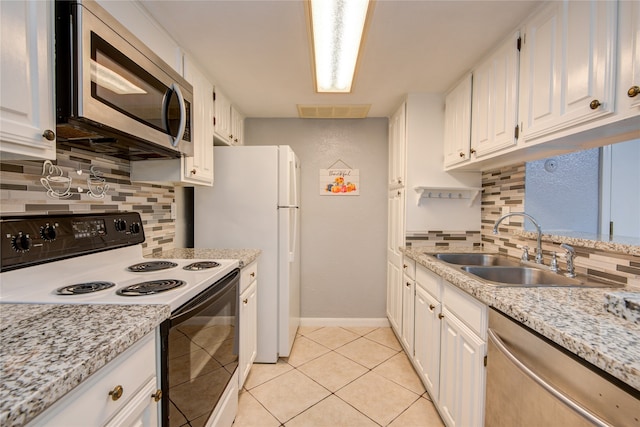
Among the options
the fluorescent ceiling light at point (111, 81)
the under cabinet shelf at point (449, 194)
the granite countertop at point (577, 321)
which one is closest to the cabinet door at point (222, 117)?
the fluorescent ceiling light at point (111, 81)

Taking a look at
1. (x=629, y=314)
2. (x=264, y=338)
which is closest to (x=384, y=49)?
(x=629, y=314)

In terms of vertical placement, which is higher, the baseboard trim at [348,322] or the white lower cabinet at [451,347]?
the white lower cabinet at [451,347]

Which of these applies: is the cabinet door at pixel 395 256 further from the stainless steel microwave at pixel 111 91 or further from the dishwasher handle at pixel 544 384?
the stainless steel microwave at pixel 111 91

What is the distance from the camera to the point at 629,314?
0.83m

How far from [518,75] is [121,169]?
221cm

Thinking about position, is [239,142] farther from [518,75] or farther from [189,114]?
[518,75]

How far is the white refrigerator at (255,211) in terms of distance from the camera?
2.22m

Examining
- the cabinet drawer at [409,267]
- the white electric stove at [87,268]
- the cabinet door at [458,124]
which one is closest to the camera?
the white electric stove at [87,268]

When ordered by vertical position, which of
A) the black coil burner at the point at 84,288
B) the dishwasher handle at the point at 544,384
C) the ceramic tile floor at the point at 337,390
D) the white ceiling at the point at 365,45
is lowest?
the ceramic tile floor at the point at 337,390

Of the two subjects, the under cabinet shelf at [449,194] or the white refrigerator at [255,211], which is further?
the under cabinet shelf at [449,194]

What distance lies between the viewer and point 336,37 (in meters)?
1.60

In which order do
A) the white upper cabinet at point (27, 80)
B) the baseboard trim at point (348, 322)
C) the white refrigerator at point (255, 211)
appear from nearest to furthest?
the white upper cabinet at point (27, 80) → the white refrigerator at point (255, 211) → the baseboard trim at point (348, 322)

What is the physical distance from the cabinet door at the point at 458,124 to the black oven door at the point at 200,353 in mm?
1766

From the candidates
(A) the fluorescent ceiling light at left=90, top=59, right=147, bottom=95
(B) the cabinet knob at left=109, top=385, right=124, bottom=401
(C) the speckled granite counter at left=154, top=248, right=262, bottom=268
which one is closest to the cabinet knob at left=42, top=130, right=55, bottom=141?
(A) the fluorescent ceiling light at left=90, top=59, right=147, bottom=95
